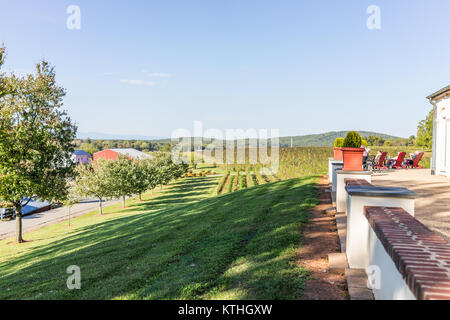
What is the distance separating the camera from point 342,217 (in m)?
6.31

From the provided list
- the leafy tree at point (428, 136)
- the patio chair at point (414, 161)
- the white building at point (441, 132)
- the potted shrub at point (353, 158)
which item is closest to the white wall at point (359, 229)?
the potted shrub at point (353, 158)

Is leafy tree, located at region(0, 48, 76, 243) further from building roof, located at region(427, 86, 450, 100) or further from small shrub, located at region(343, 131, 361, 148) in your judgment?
building roof, located at region(427, 86, 450, 100)

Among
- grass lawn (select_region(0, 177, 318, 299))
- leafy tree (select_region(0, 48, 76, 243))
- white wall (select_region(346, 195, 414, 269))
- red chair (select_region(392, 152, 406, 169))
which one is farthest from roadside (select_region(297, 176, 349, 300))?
leafy tree (select_region(0, 48, 76, 243))

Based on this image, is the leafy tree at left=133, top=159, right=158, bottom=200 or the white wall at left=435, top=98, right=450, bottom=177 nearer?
the white wall at left=435, top=98, right=450, bottom=177

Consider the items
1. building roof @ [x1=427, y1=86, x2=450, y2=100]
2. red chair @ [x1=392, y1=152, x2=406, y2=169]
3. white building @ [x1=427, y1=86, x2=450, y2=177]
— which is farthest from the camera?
red chair @ [x1=392, y1=152, x2=406, y2=169]

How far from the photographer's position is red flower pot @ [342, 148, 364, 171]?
23.1 ft

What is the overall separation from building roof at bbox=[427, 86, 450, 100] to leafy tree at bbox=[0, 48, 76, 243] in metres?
20.9

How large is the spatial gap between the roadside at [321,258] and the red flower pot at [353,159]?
1.25 metres

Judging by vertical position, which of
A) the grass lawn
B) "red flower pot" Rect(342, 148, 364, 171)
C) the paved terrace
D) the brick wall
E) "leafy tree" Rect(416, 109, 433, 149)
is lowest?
the grass lawn

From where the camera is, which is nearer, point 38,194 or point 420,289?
point 420,289

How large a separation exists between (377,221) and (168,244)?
5.57 meters
